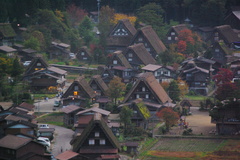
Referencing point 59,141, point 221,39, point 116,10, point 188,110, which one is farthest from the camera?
point 116,10

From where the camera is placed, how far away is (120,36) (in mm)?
86625

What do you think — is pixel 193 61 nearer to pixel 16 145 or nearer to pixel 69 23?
pixel 69 23

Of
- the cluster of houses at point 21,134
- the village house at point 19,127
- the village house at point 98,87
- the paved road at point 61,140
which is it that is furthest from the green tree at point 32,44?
the village house at point 19,127

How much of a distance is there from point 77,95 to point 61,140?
34.0 ft

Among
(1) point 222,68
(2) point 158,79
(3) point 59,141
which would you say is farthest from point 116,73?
(3) point 59,141

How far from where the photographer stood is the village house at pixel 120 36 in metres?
85.8

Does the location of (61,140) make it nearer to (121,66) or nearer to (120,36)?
(121,66)

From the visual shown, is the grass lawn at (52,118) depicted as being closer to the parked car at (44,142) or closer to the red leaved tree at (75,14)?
the parked car at (44,142)

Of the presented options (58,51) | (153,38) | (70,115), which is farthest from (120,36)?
(70,115)

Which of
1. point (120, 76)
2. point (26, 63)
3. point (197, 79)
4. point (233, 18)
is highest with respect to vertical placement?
point (233, 18)

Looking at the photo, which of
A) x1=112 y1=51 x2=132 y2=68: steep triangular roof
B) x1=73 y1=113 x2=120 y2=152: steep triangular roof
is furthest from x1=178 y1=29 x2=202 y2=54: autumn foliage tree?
x1=73 y1=113 x2=120 y2=152: steep triangular roof

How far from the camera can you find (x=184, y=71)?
74.8 metres

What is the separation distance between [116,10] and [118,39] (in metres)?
15.3

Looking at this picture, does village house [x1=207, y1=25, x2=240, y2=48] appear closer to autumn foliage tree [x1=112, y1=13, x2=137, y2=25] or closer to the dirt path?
autumn foliage tree [x1=112, y1=13, x2=137, y2=25]
